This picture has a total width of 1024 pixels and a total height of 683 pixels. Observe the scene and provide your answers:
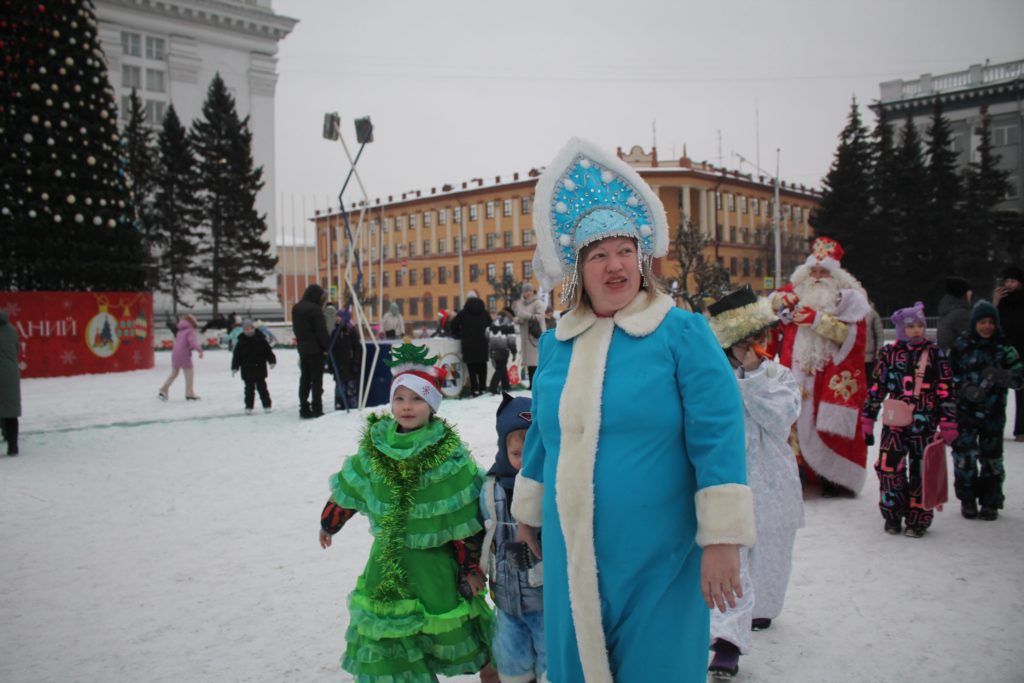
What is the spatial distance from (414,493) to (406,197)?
8209 centimetres

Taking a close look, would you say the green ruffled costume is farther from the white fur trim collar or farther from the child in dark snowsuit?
the white fur trim collar

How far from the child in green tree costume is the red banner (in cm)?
1912

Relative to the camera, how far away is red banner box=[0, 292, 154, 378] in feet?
61.9

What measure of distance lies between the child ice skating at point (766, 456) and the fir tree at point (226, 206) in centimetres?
4666

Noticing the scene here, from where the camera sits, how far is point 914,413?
5.69 m

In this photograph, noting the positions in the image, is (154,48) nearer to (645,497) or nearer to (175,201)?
(175,201)

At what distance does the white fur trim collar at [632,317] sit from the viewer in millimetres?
2230

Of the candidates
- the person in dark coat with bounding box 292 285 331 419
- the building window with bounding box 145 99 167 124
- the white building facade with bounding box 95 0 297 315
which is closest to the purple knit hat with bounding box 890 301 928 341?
the person in dark coat with bounding box 292 285 331 419

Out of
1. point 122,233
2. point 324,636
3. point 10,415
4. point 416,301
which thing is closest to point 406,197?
point 416,301

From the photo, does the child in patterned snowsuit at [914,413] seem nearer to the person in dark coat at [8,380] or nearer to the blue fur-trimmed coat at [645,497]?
the blue fur-trimmed coat at [645,497]

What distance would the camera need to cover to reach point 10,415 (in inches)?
363

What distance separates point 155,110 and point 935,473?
57.2 meters

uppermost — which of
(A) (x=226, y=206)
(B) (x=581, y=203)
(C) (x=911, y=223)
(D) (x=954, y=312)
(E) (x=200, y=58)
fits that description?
(E) (x=200, y=58)

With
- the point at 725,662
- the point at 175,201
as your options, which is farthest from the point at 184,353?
the point at 175,201
